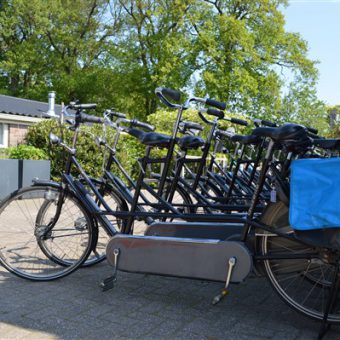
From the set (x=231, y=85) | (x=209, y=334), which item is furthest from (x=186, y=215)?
(x=231, y=85)

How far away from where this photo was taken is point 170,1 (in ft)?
90.0

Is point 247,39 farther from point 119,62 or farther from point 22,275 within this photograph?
point 22,275

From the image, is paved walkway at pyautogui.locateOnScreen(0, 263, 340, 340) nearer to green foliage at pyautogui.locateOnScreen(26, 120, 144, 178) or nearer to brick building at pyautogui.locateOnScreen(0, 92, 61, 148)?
green foliage at pyautogui.locateOnScreen(26, 120, 144, 178)

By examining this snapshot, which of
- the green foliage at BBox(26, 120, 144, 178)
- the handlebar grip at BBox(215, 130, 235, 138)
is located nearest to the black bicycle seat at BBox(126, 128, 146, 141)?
the handlebar grip at BBox(215, 130, 235, 138)

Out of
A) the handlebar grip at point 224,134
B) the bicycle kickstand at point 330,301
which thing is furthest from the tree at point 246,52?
the bicycle kickstand at point 330,301

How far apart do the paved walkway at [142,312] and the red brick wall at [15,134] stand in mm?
12988

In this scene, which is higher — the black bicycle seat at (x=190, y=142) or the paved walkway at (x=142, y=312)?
the black bicycle seat at (x=190, y=142)

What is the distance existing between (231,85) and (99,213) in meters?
22.2

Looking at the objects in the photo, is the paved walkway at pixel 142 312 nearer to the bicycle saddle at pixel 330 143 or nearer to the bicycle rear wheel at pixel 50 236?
the bicycle rear wheel at pixel 50 236

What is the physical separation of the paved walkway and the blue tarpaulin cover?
736mm

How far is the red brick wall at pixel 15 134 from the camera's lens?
52.5ft

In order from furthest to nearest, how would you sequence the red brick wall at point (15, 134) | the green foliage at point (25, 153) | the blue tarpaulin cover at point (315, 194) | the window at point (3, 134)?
the red brick wall at point (15, 134) → the window at point (3, 134) → the green foliage at point (25, 153) → the blue tarpaulin cover at point (315, 194)

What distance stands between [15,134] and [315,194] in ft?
49.4

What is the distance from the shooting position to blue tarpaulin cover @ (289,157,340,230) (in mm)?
2570
